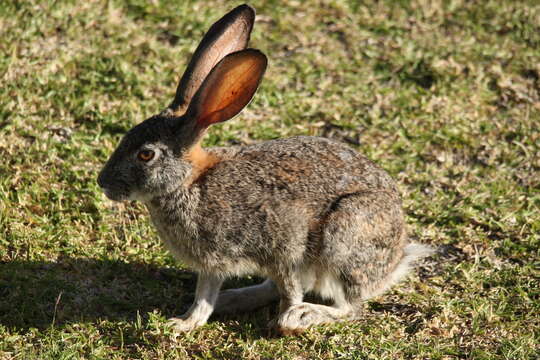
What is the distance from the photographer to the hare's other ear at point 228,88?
4.80 m

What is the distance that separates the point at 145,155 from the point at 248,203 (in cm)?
75

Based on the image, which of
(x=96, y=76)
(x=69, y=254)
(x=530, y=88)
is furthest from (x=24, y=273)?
(x=530, y=88)

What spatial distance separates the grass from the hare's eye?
106cm

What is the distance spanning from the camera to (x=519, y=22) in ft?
30.5

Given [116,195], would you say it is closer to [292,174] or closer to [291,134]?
[292,174]

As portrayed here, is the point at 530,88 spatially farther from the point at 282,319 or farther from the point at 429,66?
the point at 282,319

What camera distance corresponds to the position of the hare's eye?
509 cm

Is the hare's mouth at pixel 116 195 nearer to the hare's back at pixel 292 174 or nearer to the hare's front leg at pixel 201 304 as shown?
the hare's back at pixel 292 174

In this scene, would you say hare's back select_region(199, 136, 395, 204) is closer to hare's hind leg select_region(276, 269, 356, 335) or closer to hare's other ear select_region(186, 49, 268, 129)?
hare's other ear select_region(186, 49, 268, 129)

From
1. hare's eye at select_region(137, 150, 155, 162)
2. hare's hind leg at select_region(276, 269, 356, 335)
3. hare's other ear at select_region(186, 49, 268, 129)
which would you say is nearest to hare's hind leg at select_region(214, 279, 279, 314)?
hare's hind leg at select_region(276, 269, 356, 335)

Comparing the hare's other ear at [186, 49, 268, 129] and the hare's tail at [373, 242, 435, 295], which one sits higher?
the hare's other ear at [186, 49, 268, 129]

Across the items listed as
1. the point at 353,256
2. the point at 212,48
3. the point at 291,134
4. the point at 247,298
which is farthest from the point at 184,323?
the point at 291,134

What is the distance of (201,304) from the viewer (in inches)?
211

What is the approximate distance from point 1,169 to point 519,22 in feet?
20.2
